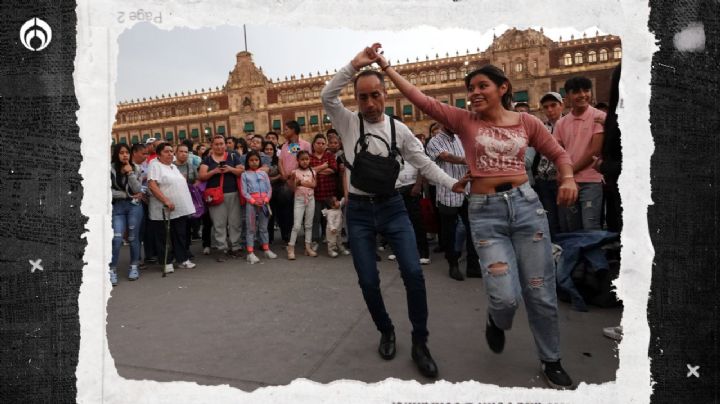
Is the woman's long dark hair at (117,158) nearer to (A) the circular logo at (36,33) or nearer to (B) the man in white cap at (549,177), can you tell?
(A) the circular logo at (36,33)

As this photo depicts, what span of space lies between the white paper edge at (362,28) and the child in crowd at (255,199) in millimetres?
3805

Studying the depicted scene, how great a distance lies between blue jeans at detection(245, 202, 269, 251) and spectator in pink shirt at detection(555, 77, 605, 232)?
13.0 feet

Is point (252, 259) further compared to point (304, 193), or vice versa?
point (304, 193)

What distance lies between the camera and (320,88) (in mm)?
33031

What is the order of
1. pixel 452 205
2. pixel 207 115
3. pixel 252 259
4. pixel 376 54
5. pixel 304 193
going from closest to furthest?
→ pixel 376 54
pixel 452 205
pixel 252 259
pixel 304 193
pixel 207 115

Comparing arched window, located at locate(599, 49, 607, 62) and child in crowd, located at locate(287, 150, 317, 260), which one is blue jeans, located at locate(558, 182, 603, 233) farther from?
arched window, located at locate(599, 49, 607, 62)

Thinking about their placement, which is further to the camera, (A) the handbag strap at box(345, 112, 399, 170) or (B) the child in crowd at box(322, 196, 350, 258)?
(B) the child in crowd at box(322, 196, 350, 258)

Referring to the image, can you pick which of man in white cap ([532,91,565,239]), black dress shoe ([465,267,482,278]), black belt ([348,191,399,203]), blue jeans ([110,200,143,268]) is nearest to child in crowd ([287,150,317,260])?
blue jeans ([110,200,143,268])

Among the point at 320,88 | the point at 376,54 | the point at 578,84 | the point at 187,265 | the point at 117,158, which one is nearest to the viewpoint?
the point at 376,54

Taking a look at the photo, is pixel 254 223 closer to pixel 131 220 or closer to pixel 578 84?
pixel 131 220

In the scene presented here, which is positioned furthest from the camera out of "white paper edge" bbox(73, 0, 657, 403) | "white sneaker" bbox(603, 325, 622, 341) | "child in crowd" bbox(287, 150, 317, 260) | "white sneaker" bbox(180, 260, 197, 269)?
"child in crowd" bbox(287, 150, 317, 260)

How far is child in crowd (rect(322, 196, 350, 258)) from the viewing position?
5.61m

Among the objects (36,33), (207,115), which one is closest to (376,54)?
(36,33)

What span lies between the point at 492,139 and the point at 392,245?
0.86 meters
